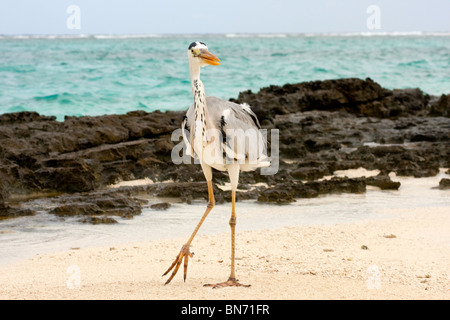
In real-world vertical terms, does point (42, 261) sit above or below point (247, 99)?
below

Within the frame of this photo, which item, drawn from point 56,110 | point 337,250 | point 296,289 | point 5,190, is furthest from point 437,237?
point 56,110

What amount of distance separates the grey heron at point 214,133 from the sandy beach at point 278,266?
39 centimetres

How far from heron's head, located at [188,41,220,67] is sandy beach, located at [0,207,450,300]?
180 centimetres

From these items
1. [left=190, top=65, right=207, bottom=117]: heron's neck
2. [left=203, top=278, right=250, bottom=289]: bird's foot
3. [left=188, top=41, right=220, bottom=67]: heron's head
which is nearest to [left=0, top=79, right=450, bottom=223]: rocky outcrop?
[left=203, top=278, right=250, bottom=289]: bird's foot

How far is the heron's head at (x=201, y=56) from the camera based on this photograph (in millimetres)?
4512

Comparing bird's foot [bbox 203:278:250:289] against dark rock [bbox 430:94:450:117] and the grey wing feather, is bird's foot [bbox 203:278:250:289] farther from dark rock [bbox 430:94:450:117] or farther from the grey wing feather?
dark rock [bbox 430:94:450:117]

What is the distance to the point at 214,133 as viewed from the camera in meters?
4.67

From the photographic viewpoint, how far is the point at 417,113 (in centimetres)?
1412

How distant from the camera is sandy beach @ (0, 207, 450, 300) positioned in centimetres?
432

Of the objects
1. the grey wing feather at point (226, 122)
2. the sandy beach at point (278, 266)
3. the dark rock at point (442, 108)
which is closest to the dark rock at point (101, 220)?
the sandy beach at point (278, 266)

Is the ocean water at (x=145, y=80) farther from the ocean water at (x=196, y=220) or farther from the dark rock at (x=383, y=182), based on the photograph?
the dark rock at (x=383, y=182)

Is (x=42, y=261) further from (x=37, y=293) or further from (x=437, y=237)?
(x=437, y=237)

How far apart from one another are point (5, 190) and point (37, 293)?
3.92m

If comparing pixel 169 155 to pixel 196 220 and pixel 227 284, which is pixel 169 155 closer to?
pixel 196 220
